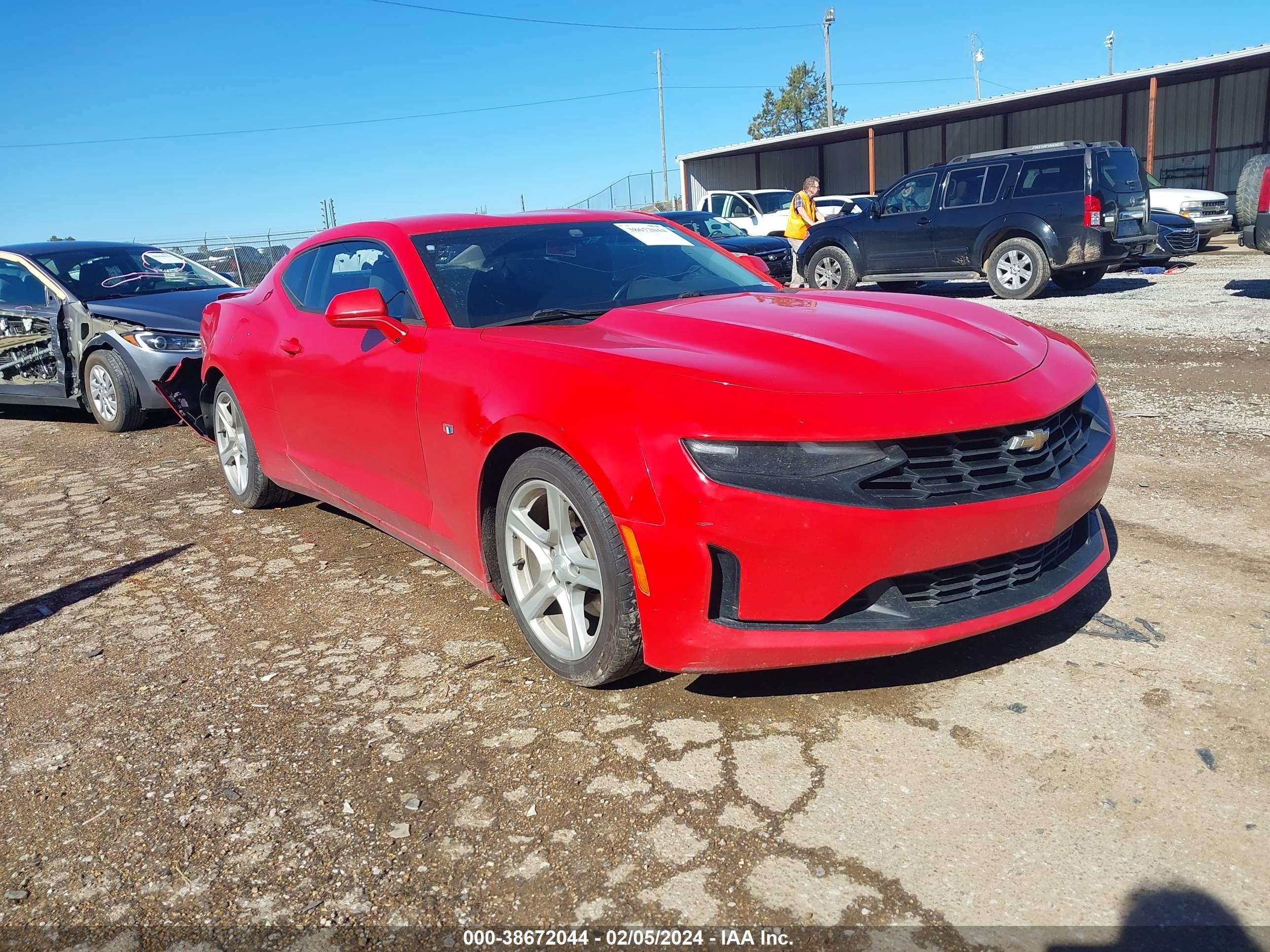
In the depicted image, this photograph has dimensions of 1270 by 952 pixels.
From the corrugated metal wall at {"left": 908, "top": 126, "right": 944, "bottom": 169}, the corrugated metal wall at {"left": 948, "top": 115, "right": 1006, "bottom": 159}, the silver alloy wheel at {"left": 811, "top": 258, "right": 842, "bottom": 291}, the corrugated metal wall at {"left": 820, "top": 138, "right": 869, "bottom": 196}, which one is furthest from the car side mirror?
the corrugated metal wall at {"left": 820, "top": 138, "right": 869, "bottom": 196}

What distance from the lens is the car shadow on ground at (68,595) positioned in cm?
394

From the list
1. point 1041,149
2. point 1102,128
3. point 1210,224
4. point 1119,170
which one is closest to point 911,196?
point 1041,149

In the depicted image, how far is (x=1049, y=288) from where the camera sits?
13.8 metres

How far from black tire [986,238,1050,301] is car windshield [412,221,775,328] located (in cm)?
922

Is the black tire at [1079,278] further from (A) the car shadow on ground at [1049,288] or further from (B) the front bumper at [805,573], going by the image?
(B) the front bumper at [805,573]

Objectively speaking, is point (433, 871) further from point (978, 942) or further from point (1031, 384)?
point (1031, 384)

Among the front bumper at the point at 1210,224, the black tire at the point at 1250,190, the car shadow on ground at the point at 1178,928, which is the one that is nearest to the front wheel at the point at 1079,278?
the black tire at the point at 1250,190

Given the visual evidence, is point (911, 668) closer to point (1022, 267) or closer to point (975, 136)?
point (1022, 267)

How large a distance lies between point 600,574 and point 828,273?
1281 centimetres

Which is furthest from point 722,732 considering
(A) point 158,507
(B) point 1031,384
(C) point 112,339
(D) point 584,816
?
(C) point 112,339

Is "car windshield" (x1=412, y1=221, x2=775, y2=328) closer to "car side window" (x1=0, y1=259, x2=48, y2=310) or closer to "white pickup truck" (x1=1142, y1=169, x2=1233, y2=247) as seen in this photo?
"car side window" (x1=0, y1=259, x2=48, y2=310)

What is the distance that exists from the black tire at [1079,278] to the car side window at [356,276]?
10537mm

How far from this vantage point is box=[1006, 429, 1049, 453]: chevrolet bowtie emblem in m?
2.64

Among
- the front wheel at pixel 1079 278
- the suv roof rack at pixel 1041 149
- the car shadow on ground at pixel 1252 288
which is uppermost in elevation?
the suv roof rack at pixel 1041 149
